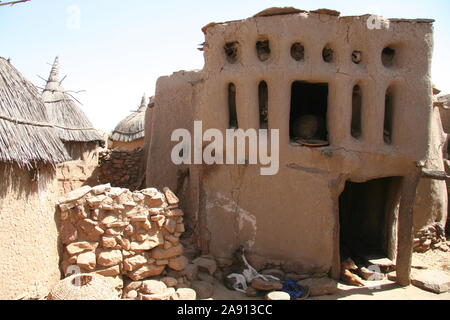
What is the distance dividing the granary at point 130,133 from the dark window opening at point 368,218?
921 centimetres

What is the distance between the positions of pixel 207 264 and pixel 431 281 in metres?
4.09

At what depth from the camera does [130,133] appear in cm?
1455

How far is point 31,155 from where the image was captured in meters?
3.38

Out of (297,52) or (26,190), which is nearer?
(26,190)

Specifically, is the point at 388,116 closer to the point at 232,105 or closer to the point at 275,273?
the point at 232,105

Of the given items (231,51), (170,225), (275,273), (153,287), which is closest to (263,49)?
Answer: (231,51)

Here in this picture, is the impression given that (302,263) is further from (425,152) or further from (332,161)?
(425,152)

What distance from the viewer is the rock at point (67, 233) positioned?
4133mm

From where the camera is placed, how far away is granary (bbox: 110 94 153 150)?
14391 millimetres

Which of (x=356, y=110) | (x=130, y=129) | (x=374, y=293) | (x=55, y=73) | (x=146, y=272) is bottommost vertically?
(x=374, y=293)

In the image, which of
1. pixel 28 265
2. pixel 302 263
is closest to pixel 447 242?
pixel 302 263

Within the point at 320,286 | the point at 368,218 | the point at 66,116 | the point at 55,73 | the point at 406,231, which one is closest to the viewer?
the point at 320,286
